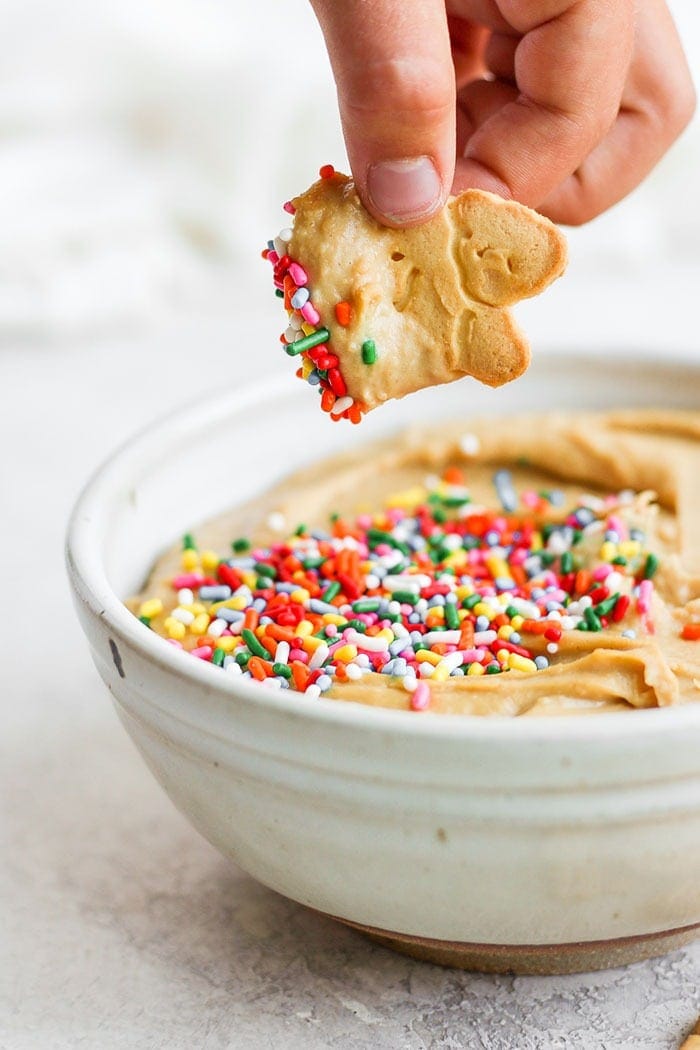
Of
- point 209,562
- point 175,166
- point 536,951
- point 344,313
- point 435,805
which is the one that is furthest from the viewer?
point 175,166

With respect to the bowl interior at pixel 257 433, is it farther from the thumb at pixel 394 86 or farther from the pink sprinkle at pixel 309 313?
the thumb at pixel 394 86

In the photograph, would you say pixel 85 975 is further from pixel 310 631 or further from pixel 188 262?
pixel 188 262

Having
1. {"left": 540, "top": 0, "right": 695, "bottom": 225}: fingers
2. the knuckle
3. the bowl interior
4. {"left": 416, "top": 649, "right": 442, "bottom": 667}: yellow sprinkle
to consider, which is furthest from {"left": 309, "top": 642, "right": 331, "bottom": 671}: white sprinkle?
{"left": 540, "top": 0, "right": 695, "bottom": 225}: fingers

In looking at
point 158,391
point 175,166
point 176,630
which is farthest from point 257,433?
point 175,166

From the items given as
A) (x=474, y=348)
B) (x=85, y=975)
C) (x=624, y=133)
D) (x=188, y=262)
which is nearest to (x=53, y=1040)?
(x=85, y=975)

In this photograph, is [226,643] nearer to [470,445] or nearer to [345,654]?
[345,654]

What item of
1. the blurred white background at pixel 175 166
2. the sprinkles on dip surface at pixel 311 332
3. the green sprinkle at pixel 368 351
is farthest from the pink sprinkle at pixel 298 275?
the blurred white background at pixel 175 166
